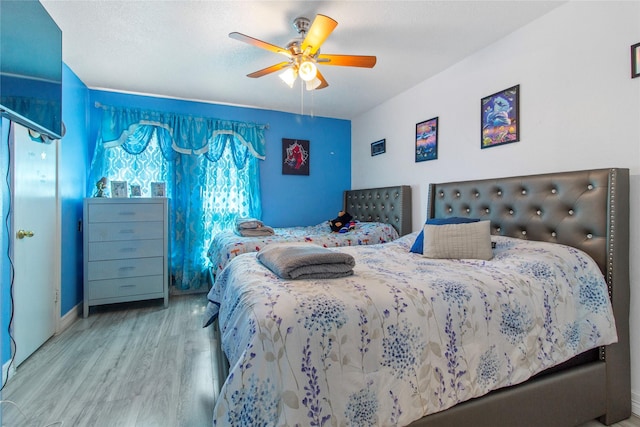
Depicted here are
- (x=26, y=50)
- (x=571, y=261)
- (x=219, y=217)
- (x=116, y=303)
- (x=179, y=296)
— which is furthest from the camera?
(x=219, y=217)

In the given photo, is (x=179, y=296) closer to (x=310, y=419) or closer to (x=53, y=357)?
(x=53, y=357)

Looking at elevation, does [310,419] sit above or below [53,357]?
above

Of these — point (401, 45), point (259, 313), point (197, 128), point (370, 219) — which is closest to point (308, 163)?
point (370, 219)

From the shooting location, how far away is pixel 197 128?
368 centimetres

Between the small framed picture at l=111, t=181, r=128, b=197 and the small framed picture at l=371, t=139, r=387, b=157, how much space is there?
2.91 metres

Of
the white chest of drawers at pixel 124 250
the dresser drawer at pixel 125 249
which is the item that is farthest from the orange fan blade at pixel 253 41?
the dresser drawer at pixel 125 249

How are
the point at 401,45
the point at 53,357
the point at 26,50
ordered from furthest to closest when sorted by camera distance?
the point at 401,45, the point at 53,357, the point at 26,50

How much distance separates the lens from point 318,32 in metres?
1.81

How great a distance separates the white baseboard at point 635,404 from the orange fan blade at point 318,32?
8.48 feet

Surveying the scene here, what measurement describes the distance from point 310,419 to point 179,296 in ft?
10.3

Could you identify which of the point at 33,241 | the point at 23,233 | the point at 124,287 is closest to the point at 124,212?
the point at 124,287

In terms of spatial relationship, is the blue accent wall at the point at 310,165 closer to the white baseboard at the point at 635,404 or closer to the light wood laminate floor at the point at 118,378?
the light wood laminate floor at the point at 118,378

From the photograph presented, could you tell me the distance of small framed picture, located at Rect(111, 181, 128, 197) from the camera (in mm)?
3201

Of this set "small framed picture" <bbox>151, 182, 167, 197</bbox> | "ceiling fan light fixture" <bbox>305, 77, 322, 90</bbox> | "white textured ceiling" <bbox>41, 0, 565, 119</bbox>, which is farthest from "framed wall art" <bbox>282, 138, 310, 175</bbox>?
"ceiling fan light fixture" <bbox>305, 77, 322, 90</bbox>
